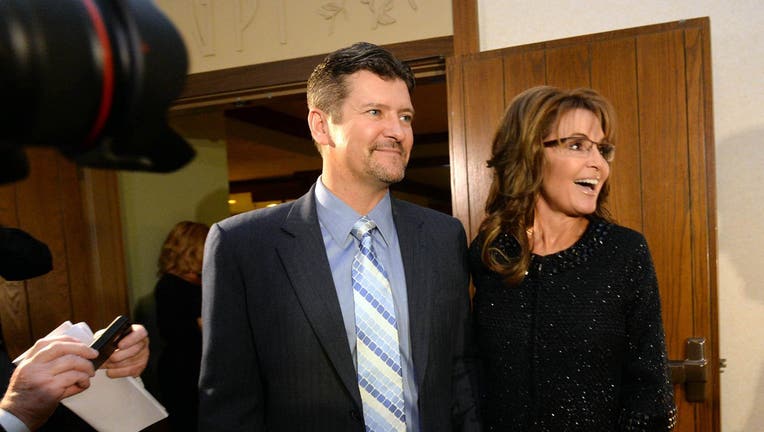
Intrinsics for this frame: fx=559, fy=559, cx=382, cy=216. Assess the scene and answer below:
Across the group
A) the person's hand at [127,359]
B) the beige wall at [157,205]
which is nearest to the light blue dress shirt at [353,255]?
the person's hand at [127,359]

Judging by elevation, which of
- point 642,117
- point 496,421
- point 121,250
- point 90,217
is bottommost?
point 496,421

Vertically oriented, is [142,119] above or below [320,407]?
above

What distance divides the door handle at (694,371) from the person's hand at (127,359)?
1586mm

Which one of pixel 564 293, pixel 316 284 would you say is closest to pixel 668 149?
pixel 564 293

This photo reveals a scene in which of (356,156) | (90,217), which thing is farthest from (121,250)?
(356,156)

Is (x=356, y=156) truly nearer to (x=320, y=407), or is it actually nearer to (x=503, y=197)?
(x=503, y=197)

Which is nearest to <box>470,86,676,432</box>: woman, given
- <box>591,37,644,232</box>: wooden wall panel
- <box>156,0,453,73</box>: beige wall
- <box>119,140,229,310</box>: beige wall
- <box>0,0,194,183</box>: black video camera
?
<box>591,37,644,232</box>: wooden wall panel

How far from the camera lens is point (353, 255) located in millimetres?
1324

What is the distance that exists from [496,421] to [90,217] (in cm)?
238

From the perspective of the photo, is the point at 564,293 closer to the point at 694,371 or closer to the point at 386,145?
the point at 386,145

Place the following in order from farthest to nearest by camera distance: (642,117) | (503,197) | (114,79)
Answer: (642,117) < (503,197) < (114,79)

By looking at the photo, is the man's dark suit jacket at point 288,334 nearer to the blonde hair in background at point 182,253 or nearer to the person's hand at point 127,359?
the person's hand at point 127,359

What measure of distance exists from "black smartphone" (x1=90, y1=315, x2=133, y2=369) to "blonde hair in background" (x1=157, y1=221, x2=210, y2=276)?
2.03 m

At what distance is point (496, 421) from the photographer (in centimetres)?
134
